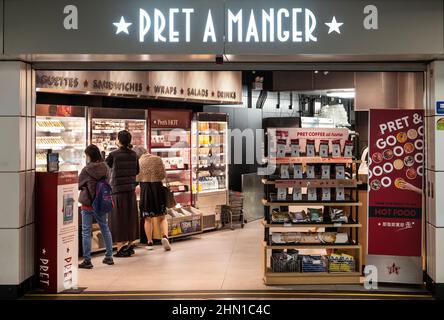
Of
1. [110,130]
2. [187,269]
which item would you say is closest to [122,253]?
[187,269]

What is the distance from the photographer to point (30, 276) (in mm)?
6512

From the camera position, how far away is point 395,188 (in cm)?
673

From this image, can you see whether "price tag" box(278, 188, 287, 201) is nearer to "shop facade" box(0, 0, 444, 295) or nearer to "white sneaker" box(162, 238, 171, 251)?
"shop facade" box(0, 0, 444, 295)

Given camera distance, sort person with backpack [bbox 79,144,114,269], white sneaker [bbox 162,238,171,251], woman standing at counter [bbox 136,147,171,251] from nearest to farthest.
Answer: person with backpack [bbox 79,144,114,269] < white sneaker [bbox 162,238,171,251] < woman standing at counter [bbox 136,147,171,251]

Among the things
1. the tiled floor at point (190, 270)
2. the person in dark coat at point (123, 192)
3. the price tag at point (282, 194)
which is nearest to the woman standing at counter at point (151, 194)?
Result: the tiled floor at point (190, 270)

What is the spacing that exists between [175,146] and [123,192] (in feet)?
6.35

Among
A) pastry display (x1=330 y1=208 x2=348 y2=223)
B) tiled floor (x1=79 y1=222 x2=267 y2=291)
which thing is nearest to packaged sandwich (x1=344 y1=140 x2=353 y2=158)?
pastry display (x1=330 y1=208 x2=348 y2=223)

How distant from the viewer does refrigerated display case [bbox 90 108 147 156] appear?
8.97 metres

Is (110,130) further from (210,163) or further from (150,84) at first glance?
(210,163)

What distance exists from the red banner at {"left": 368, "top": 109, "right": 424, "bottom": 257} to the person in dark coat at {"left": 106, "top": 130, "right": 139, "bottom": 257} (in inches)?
139

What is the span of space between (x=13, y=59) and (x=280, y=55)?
2.70 m

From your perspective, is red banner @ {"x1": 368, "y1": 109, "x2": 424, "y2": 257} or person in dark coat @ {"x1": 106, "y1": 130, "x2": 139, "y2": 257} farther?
person in dark coat @ {"x1": 106, "y1": 130, "x2": 139, "y2": 257}

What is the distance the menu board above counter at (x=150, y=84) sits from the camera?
838 centimetres

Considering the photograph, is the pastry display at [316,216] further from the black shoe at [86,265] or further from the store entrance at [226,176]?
the black shoe at [86,265]
